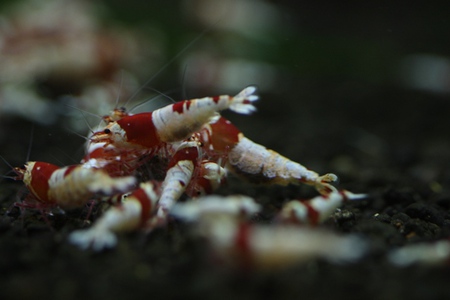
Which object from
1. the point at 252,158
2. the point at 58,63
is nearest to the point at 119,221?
the point at 252,158

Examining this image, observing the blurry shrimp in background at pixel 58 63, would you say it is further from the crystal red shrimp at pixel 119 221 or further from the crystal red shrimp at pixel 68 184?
the crystal red shrimp at pixel 119 221

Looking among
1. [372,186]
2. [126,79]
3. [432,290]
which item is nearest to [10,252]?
[432,290]

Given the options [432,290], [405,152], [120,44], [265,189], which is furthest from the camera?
[120,44]

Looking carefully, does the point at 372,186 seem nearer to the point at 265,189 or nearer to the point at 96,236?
the point at 265,189

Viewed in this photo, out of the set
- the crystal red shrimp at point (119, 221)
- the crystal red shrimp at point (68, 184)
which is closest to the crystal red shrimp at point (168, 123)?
the crystal red shrimp at point (68, 184)

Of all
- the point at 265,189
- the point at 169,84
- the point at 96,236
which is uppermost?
the point at 96,236

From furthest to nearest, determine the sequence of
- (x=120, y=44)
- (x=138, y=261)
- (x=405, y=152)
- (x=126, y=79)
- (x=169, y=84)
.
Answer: (x=169, y=84)
(x=120, y=44)
(x=126, y=79)
(x=405, y=152)
(x=138, y=261)

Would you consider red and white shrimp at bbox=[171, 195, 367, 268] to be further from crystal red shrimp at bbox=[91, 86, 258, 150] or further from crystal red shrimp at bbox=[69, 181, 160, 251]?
crystal red shrimp at bbox=[91, 86, 258, 150]

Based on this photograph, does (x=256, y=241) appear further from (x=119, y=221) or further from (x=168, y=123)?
(x=168, y=123)
